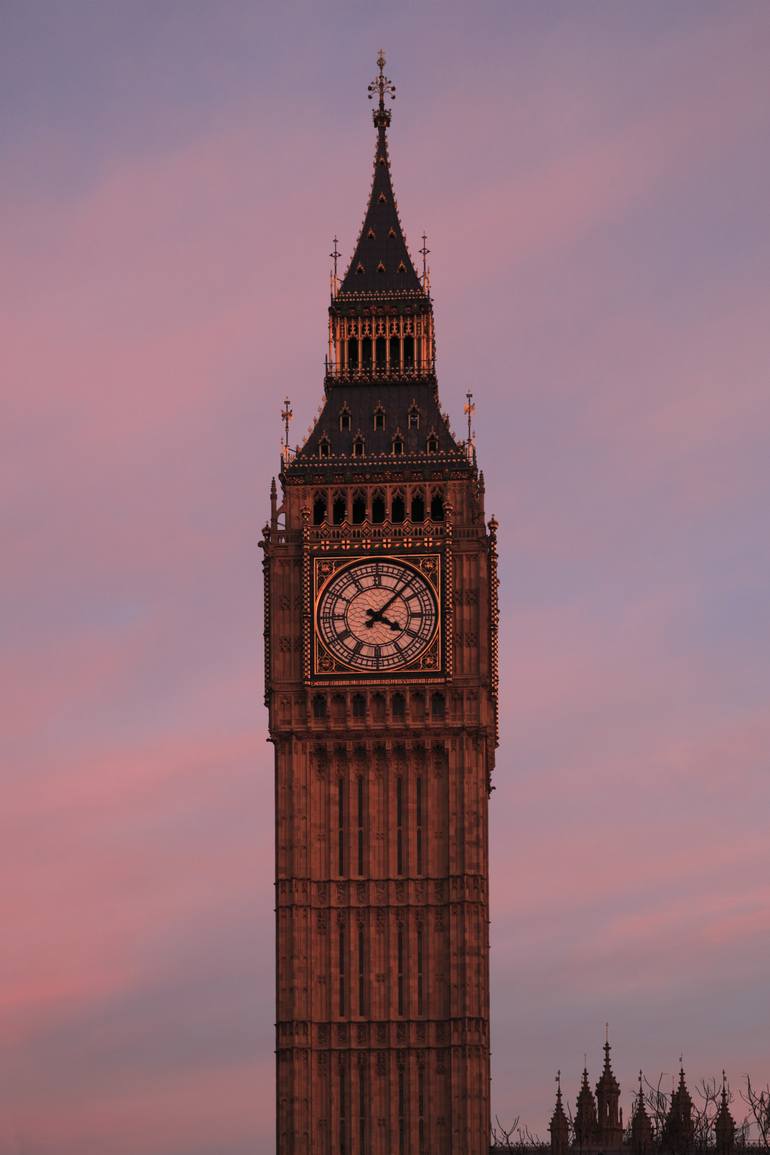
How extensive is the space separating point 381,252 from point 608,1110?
3263 cm

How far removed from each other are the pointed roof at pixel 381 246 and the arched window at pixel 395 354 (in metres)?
1.72

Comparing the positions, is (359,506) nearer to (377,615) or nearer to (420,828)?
(377,615)

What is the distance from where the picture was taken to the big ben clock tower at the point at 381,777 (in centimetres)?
12281

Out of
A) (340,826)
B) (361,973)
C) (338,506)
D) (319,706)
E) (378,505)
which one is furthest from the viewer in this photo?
(338,506)

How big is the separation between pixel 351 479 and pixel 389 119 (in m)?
16.4

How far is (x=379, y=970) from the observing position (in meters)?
124

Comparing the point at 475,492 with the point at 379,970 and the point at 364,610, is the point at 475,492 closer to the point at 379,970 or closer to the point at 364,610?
the point at 364,610

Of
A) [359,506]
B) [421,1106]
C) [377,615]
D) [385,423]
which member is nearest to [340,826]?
[377,615]

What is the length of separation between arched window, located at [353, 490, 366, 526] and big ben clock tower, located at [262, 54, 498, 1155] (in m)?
0.07

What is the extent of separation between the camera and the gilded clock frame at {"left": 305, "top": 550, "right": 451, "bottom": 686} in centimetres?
12644

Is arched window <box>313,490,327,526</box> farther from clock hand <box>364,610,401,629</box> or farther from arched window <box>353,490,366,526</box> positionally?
clock hand <box>364,610,401,629</box>

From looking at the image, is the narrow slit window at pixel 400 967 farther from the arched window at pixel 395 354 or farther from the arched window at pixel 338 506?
the arched window at pixel 395 354

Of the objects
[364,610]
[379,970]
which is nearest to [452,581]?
[364,610]

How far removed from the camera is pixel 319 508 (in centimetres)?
12912
